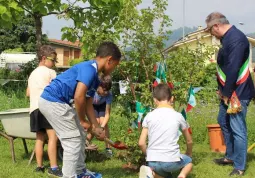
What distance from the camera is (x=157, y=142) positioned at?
4117 mm

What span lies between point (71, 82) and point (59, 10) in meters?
3.87

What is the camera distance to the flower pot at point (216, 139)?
6.38 m

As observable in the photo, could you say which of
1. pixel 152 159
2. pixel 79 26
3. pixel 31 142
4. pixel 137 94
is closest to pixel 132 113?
pixel 137 94

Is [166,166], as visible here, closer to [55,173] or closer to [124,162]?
[55,173]

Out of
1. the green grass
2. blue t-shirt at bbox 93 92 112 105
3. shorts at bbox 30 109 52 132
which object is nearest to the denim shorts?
the green grass

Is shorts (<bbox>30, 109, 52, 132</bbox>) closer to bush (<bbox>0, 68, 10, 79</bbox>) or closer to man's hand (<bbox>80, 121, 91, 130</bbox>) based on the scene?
man's hand (<bbox>80, 121, 91, 130</bbox>)

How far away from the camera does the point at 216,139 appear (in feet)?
21.1

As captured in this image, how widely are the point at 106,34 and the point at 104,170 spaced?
1680mm

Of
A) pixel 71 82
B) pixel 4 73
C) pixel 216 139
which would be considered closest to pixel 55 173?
pixel 71 82

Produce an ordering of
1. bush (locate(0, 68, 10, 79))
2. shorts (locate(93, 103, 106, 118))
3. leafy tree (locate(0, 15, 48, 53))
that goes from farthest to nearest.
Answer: leafy tree (locate(0, 15, 48, 53)), bush (locate(0, 68, 10, 79)), shorts (locate(93, 103, 106, 118))

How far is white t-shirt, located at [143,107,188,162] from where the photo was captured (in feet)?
13.4

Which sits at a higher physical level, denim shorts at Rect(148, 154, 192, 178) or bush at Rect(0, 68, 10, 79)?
bush at Rect(0, 68, 10, 79)

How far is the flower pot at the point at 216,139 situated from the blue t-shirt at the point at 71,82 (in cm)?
257

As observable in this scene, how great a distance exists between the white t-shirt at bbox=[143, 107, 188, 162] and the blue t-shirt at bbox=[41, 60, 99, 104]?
695 mm
